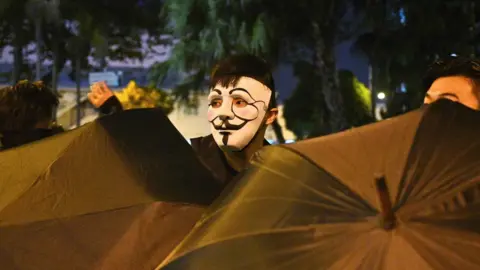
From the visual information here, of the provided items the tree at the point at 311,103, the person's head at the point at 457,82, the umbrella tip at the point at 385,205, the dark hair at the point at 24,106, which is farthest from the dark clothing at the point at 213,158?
the tree at the point at 311,103

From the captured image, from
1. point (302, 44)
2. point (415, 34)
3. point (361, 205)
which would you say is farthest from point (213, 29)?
point (361, 205)

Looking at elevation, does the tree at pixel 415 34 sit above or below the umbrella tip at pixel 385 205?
above

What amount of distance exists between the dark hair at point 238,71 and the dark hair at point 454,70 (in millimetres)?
613

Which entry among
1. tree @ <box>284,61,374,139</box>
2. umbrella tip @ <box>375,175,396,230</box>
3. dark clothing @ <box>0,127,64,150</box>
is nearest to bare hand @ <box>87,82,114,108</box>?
dark clothing @ <box>0,127,64,150</box>

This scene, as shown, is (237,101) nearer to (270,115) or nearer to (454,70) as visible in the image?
(270,115)

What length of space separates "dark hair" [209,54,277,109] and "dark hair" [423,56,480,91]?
0.61 m

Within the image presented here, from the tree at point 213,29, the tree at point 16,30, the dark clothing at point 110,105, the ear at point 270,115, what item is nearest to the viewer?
the ear at point 270,115

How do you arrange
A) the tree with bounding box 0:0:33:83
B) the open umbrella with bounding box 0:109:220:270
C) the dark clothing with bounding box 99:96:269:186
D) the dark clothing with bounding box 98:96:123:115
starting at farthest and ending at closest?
the tree with bounding box 0:0:33:83
the dark clothing with bounding box 98:96:123:115
the dark clothing with bounding box 99:96:269:186
the open umbrella with bounding box 0:109:220:270

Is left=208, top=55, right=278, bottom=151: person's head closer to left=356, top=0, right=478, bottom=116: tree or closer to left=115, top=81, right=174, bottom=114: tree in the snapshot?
left=115, top=81, right=174, bottom=114: tree

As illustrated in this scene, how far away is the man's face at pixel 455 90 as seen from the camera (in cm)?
232

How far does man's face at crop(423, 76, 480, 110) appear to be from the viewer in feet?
7.63

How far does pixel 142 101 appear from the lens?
1098 centimetres

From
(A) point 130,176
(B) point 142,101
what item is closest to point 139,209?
(A) point 130,176

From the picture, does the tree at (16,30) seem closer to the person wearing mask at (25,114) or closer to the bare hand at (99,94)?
the bare hand at (99,94)
